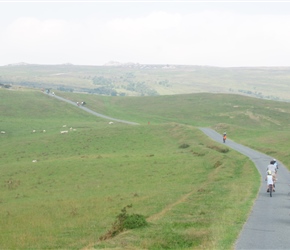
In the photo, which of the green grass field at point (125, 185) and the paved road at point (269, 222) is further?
the green grass field at point (125, 185)

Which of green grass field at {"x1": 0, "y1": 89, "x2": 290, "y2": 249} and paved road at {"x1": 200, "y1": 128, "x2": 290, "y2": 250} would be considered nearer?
paved road at {"x1": 200, "y1": 128, "x2": 290, "y2": 250}

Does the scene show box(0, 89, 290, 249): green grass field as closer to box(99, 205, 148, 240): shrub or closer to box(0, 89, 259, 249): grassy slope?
box(0, 89, 259, 249): grassy slope

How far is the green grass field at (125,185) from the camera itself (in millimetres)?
25281

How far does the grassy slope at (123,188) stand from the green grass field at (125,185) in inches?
3.3

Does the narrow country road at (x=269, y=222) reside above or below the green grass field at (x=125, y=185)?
above

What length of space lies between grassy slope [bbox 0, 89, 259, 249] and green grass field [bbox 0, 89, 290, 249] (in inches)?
3.3

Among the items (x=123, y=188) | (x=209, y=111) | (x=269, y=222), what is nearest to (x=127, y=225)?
(x=269, y=222)

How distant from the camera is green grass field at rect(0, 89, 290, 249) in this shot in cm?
2528

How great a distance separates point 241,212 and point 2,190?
27774mm

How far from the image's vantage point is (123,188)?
149ft

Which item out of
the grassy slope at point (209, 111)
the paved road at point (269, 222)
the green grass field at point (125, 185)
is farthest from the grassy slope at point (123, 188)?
the grassy slope at point (209, 111)

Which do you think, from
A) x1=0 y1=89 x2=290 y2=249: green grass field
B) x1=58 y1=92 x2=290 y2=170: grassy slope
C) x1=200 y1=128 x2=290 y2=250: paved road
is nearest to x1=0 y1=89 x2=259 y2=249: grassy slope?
x1=0 y1=89 x2=290 y2=249: green grass field

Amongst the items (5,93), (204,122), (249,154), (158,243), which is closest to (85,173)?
(249,154)

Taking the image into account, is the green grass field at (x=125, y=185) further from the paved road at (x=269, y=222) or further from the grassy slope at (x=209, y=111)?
the grassy slope at (x=209, y=111)
